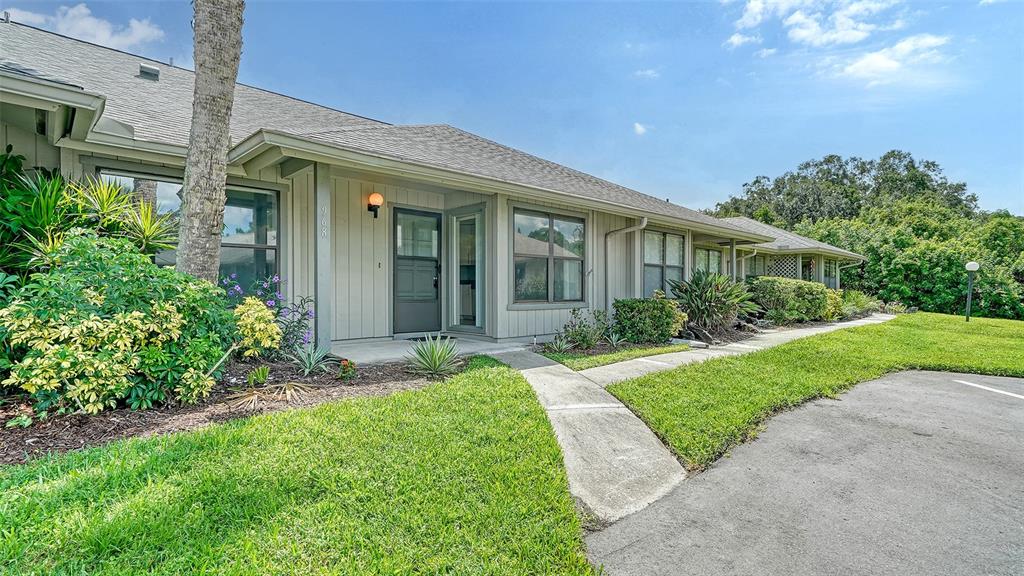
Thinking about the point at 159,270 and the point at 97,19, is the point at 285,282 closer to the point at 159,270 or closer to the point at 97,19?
the point at 159,270

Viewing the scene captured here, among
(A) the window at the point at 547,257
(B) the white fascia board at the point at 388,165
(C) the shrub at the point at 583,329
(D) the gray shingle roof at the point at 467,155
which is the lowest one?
(C) the shrub at the point at 583,329

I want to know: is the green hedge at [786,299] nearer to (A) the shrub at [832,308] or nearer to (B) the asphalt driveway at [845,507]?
(A) the shrub at [832,308]

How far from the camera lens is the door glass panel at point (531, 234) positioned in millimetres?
7633

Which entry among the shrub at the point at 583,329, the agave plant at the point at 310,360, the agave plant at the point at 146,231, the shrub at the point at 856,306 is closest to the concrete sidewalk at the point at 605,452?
the agave plant at the point at 310,360

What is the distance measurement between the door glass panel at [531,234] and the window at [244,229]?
370cm

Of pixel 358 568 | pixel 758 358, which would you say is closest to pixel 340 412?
pixel 358 568

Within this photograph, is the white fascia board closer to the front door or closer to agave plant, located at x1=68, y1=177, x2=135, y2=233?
agave plant, located at x1=68, y1=177, x2=135, y2=233

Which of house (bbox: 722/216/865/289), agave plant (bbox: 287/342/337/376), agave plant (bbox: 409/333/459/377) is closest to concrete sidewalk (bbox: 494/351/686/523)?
agave plant (bbox: 409/333/459/377)

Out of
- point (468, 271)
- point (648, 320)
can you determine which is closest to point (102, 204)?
point (468, 271)

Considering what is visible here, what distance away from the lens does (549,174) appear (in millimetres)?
9109

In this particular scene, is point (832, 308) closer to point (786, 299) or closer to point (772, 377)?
point (786, 299)

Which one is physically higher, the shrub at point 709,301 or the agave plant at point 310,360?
the shrub at point 709,301

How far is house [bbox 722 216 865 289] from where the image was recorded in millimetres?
17500

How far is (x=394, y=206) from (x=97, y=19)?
267 inches
